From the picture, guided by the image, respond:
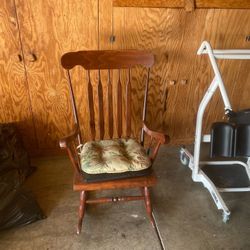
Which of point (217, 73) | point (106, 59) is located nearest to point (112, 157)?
point (106, 59)

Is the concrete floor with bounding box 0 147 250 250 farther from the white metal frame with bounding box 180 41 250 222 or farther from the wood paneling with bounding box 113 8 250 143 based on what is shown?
the wood paneling with bounding box 113 8 250 143

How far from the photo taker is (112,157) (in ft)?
4.37

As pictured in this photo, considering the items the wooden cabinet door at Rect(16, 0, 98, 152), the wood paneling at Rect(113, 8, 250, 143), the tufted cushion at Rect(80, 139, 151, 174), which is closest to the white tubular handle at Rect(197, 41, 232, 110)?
the wood paneling at Rect(113, 8, 250, 143)

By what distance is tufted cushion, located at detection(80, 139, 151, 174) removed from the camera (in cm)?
126

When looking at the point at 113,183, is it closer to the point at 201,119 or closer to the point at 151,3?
the point at 201,119

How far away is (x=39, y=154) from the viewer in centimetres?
200

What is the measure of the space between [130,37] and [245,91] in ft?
3.80

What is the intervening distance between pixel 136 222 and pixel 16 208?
0.74m

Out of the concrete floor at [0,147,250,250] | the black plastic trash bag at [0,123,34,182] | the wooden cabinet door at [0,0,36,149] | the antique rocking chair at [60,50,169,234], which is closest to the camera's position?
the antique rocking chair at [60,50,169,234]

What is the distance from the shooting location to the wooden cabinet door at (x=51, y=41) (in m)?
1.50

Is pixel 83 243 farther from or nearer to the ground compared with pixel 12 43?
nearer to the ground

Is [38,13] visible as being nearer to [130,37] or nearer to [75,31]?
[75,31]

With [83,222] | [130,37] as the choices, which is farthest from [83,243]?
[130,37]

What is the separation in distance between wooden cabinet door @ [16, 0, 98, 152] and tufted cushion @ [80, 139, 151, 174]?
1.79ft
